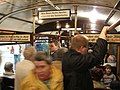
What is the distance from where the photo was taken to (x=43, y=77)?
2516mm

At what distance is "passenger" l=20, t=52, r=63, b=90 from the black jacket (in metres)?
0.23

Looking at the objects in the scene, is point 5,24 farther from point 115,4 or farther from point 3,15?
point 115,4

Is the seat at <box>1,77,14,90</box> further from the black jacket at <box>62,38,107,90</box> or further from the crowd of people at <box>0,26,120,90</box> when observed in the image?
the black jacket at <box>62,38,107,90</box>

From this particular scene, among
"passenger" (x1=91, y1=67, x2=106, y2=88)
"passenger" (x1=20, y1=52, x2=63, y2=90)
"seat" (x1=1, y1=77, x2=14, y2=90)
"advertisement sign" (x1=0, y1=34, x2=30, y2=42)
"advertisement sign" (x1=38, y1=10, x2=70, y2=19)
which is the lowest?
"seat" (x1=1, y1=77, x2=14, y2=90)

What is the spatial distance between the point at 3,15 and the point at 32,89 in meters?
5.63

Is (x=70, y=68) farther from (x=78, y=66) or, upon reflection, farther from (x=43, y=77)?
(x=43, y=77)

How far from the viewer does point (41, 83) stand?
96.8 inches

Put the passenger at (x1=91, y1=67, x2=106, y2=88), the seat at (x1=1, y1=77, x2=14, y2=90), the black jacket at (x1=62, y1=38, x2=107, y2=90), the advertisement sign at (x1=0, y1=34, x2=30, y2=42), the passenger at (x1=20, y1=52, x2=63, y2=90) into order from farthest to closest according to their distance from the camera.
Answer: the advertisement sign at (x1=0, y1=34, x2=30, y2=42)
the seat at (x1=1, y1=77, x2=14, y2=90)
the passenger at (x1=91, y1=67, x2=106, y2=88)
the black jacket at (x1=62, y1=38, x2=107, y2=90)
the passenger at (x1=20, y1=52, x2=63, y2=90)

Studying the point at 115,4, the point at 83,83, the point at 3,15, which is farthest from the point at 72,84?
the point at 3,15

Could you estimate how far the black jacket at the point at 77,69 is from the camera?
106 inches

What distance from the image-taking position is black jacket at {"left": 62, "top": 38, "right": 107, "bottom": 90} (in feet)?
8.85

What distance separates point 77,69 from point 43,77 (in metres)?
0.42

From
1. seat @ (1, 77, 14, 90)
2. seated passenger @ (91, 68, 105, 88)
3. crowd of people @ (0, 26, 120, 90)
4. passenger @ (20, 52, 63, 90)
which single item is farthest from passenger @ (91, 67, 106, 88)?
passenger @ (20, 52, 63, 90)

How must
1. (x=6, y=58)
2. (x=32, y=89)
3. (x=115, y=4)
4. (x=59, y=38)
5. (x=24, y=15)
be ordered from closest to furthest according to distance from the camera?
(x=32, y=89)
(x=59, y=38)
(x=115, y=4)
(x=24, y=15)
(x=6, y=58)
